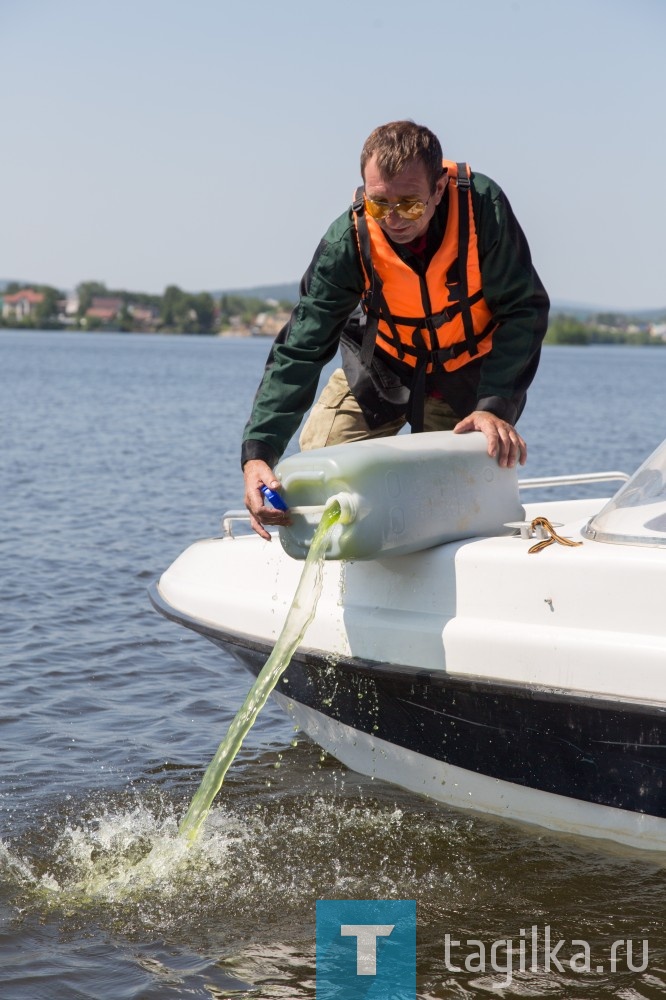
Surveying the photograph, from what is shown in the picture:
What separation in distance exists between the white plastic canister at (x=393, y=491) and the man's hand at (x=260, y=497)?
35 millimetres

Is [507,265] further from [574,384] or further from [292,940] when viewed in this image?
[574,384]

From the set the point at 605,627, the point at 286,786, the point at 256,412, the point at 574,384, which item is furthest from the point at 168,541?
the point at 574,384

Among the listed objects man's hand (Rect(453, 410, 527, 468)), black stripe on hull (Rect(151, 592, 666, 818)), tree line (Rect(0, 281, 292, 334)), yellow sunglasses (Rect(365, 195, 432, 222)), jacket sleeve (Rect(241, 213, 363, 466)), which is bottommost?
black stripe on hull (Rect(151, 592, 666, 818))

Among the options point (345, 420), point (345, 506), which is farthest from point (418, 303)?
point (345, 506)

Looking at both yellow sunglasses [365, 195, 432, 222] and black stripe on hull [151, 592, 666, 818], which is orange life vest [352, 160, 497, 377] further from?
black stripe on hull [151, 592, 666, 818]

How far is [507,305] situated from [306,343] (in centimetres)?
69

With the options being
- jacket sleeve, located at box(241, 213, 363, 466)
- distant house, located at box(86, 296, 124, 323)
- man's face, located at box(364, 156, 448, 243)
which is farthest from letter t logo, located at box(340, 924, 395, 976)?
distant house, located at box(86, 296, 124, 323)

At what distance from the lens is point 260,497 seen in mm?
3809

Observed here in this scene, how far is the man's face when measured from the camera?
144 inches

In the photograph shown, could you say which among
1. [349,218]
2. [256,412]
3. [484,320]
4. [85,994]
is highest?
[349,218]

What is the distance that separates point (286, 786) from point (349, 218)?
94.7 inches

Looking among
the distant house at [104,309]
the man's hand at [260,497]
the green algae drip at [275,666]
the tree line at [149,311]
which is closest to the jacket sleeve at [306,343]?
the man's hand at [260,497]

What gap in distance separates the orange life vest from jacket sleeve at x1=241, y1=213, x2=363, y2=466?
64 millimetres

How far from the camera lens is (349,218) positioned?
155 inches
